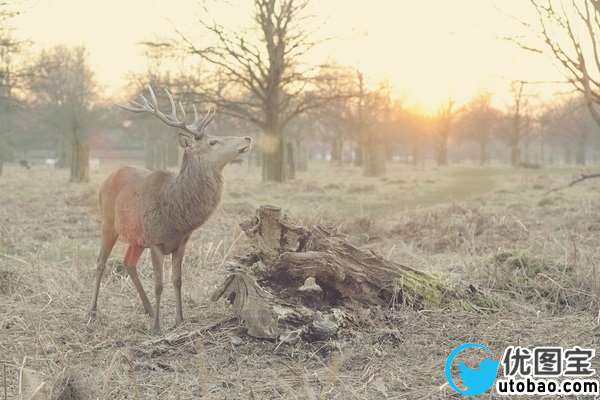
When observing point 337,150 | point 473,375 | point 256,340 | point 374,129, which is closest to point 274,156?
point 374,129

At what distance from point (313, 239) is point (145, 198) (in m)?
1.37

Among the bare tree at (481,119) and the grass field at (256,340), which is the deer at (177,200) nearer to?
the grass field at (256,340)

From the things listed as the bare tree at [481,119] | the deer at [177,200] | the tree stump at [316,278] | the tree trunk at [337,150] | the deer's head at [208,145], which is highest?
the bare tree at [481,119]

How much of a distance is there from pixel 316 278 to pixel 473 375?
1505mm

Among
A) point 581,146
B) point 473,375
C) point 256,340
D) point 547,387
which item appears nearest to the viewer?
point 547,387

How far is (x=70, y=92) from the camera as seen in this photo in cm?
2433

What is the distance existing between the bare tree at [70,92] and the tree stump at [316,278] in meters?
17.3

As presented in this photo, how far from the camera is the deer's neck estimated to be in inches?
173

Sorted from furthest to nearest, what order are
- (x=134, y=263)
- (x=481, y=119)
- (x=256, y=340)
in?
1. (x=481, y=119)
2. (x=134, y=263)
3. (x=256, y=340)

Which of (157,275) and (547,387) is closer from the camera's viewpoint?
(547,387)

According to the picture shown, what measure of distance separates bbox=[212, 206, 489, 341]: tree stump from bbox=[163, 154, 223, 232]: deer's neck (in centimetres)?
42

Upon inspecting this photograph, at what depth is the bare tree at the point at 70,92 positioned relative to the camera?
20.5m

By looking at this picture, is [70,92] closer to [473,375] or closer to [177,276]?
[177,276]

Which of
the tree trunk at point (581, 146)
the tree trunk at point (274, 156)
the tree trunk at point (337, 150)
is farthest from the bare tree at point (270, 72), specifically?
the tree trunk at point (581, 146)
